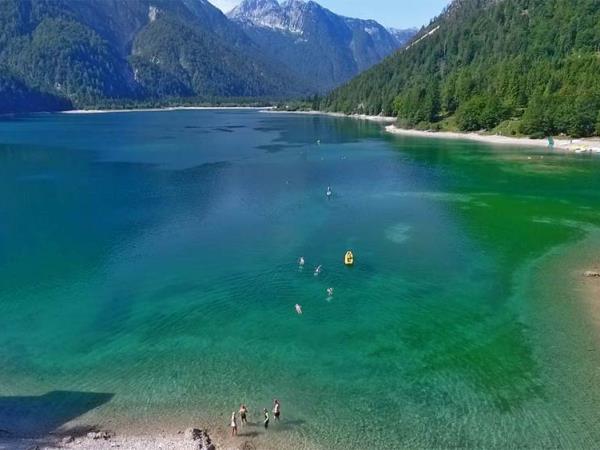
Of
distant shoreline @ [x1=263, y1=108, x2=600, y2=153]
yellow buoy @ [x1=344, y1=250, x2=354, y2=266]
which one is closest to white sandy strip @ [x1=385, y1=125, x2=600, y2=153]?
distant shoreline @ [x1=263, y1=108, x2=600, y2=153]

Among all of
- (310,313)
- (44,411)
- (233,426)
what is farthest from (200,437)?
(310,313)

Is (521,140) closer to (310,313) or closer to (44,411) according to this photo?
(310,313)

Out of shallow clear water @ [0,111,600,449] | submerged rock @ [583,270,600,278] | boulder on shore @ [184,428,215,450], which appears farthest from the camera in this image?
submerged rock @ [583,270,600,278]

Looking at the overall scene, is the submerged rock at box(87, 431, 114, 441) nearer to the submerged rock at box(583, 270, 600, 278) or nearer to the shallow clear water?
the shallow clear water

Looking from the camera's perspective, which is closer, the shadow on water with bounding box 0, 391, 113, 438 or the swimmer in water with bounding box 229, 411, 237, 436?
the swimmer in water with bounding box 229, 411, 237, 436

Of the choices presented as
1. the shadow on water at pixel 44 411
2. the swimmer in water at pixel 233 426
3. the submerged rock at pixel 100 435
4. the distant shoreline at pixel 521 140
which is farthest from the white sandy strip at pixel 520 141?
the submerged rock at pixel 100 435
